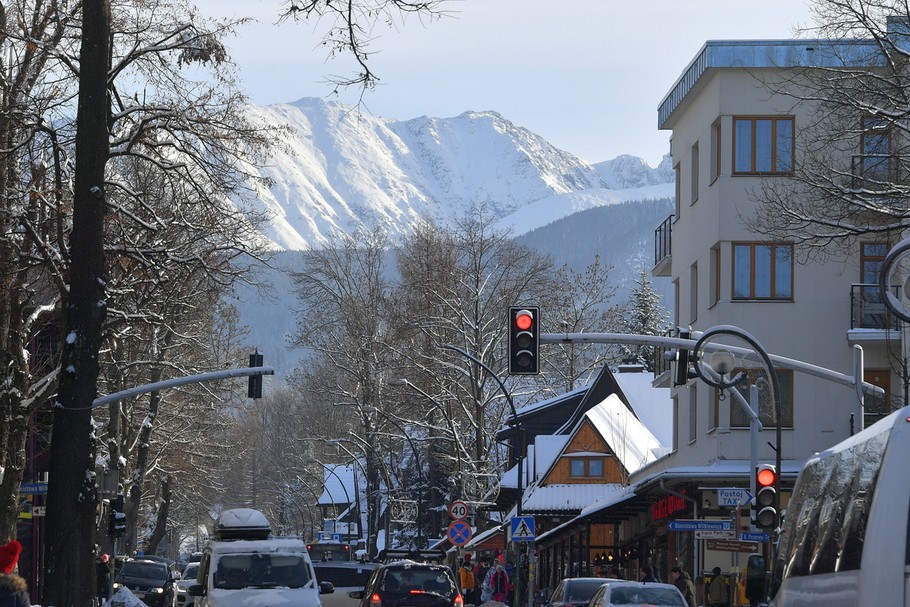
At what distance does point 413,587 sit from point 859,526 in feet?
58.3

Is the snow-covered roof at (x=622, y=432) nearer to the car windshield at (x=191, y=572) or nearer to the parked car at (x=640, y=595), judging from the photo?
the car windshield at (x=191, y=572)

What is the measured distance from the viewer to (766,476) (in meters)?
24.5

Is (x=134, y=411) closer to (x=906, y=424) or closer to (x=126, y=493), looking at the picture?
(x=126, y=493)

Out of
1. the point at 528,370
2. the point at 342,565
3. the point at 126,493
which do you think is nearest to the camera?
the point at 528,370

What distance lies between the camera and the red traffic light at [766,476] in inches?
963

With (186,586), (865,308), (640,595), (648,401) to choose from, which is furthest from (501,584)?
(648,401)

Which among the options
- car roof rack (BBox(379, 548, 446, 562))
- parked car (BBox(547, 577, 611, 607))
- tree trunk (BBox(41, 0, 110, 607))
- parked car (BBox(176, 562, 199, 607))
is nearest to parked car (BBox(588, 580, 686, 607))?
parked car (BBox(547, 577, 611, 607))

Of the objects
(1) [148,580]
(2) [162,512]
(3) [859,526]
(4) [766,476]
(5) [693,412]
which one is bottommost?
(1) [148,580]

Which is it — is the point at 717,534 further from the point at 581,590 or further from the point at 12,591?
the point at 12,591

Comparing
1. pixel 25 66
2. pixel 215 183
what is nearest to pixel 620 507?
pixel 25 66

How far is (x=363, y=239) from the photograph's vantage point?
7406 cm

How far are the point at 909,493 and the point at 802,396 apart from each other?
32.8 m

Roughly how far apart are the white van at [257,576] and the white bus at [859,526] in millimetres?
13045

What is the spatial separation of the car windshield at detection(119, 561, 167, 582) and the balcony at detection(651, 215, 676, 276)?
1861 cm
